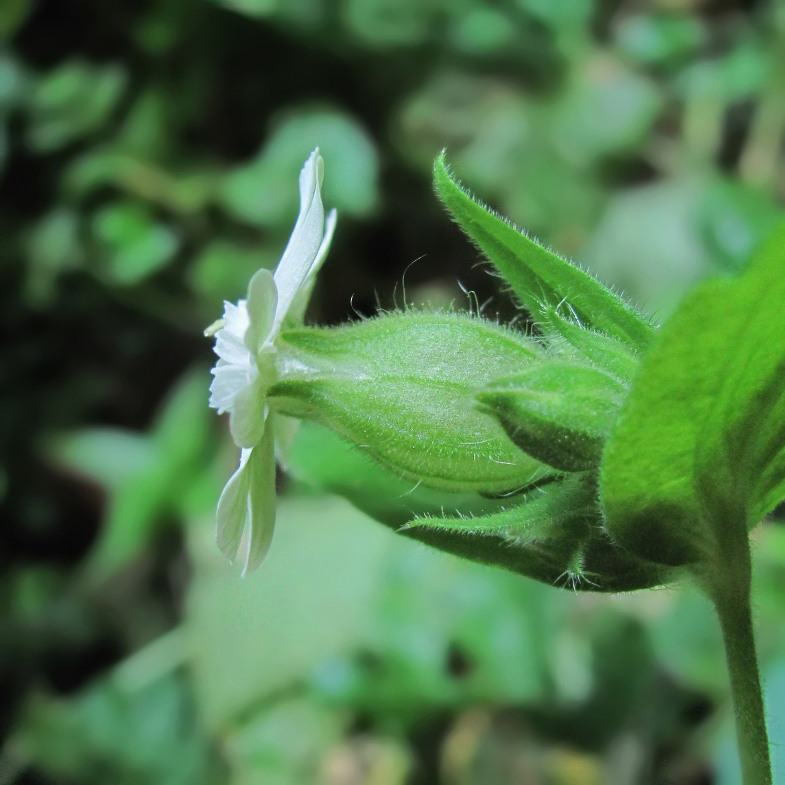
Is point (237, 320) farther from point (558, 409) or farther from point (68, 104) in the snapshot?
point (68, 104)

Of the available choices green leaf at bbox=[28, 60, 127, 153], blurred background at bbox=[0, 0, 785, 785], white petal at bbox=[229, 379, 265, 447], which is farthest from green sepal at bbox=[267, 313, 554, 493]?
green leaf at bbox=[28, 60, 127, 153]

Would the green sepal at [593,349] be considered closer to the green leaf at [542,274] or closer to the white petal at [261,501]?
the green leaf at [542,274]

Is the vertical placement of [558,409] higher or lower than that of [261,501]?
higher

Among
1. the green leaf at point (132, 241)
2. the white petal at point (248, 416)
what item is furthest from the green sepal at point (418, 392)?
the green leaf at point (132, 241)

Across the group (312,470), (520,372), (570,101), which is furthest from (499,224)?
(570,101)

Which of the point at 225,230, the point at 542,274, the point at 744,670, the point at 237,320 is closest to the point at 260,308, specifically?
the point at 237,320

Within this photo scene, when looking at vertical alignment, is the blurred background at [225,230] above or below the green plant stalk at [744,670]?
below
